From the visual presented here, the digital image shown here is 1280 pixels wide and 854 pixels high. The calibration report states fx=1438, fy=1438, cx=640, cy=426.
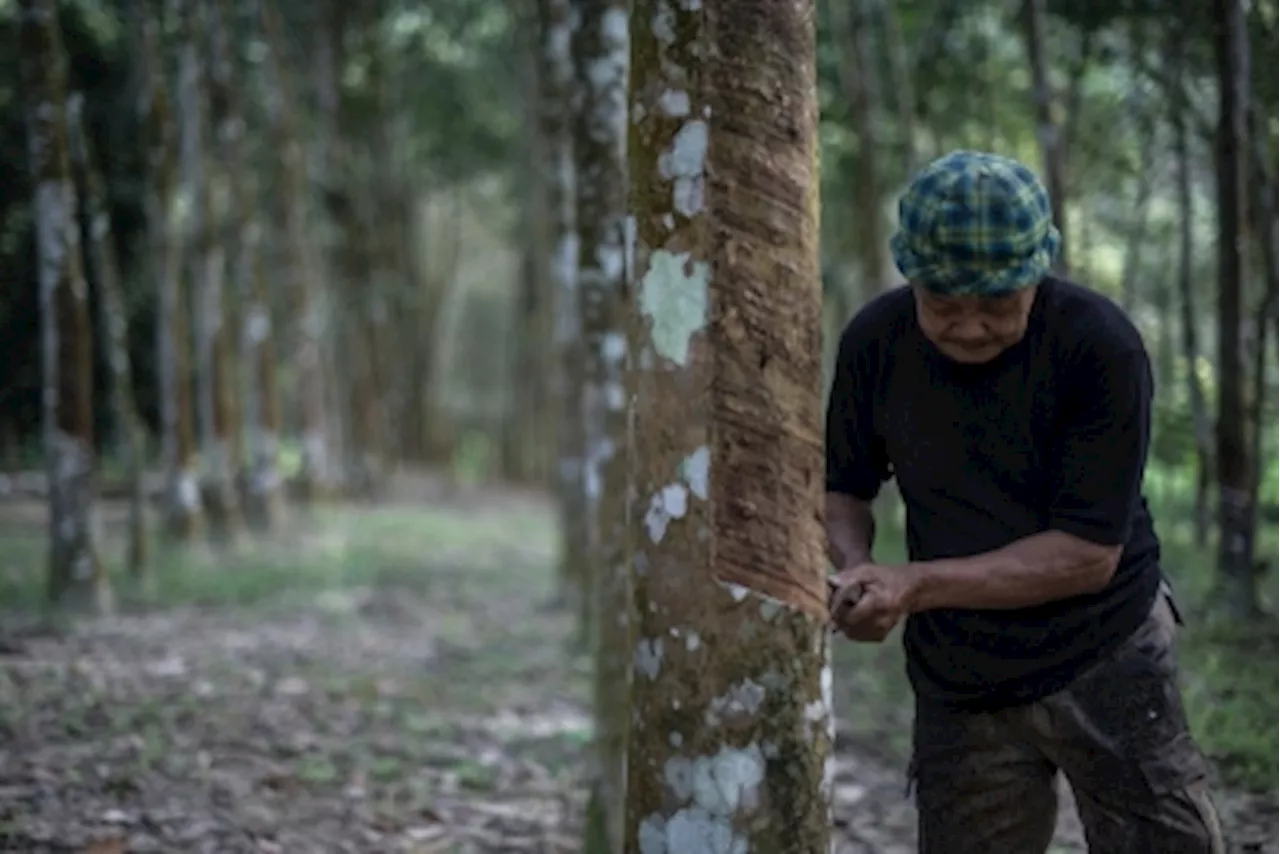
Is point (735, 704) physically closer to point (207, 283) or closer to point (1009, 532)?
point (1009, 532)

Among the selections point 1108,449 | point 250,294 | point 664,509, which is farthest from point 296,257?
point 1108,449

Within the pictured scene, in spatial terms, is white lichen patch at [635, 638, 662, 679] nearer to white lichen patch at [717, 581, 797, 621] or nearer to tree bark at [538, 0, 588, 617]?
white lichen patch at [717, 581, 797, 621]

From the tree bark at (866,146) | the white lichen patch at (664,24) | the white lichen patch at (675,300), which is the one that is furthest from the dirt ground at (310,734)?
the tree bark at (866,146)

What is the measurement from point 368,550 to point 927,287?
45.2ft

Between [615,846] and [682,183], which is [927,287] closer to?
[682,183]

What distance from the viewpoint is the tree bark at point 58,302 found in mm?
9016

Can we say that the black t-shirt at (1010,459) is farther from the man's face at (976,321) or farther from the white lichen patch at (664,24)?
the white lichen patch at (664,24)

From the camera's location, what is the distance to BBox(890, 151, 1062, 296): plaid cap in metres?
2.79

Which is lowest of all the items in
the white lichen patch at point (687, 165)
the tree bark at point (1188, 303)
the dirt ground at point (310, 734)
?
the dirt ground at point (310, 734)

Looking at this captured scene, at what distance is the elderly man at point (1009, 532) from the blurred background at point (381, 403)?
162cm

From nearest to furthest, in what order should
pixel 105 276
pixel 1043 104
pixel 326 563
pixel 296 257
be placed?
1. pixel 1043 104
2. pixel 105 276
3. pixel 326 563
4. pixel 296 257

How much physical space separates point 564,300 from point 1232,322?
4.78 m

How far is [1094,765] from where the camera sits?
3057mm

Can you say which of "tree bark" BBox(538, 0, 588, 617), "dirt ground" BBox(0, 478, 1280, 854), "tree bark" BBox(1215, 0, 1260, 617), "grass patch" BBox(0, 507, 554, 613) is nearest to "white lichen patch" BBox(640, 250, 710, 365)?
"dirt ground" BBox(0, 478, 1280, 854)
